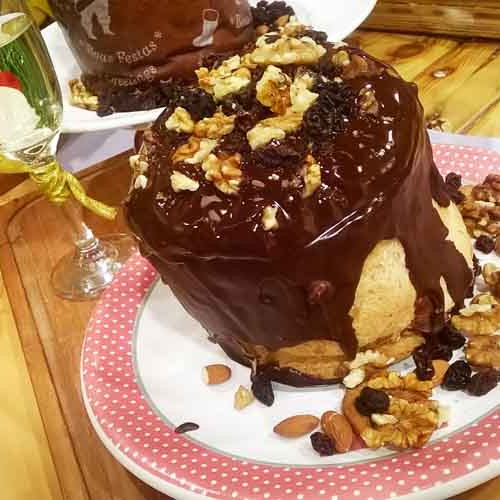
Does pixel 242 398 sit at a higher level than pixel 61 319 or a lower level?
higher

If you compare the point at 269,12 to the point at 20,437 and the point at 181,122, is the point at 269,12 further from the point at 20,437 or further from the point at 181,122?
the point at 20,437

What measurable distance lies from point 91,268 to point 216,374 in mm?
513

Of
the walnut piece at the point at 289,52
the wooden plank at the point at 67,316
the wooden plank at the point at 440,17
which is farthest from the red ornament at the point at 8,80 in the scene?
the wooden plank at the point at 440,17

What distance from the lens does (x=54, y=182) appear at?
138cm

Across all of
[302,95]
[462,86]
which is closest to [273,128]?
[302,95]

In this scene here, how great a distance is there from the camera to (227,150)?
864 millimetres

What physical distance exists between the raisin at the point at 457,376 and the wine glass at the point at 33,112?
697mm

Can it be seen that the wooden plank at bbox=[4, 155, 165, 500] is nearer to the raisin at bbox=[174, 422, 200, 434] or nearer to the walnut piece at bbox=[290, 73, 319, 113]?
the raisin at bbox=[174, 422, 200, 434]

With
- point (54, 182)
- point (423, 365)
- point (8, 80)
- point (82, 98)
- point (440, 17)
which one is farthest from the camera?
point (440, 17)

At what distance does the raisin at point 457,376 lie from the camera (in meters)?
0.87

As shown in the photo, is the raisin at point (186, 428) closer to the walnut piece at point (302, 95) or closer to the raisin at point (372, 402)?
the raisin at point (372, 402)

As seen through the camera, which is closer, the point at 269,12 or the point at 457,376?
the point at 457,376

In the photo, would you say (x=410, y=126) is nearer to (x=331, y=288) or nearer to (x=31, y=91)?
(x=331, y=288)

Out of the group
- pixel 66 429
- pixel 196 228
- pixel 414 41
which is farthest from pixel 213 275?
pixel 414 41
